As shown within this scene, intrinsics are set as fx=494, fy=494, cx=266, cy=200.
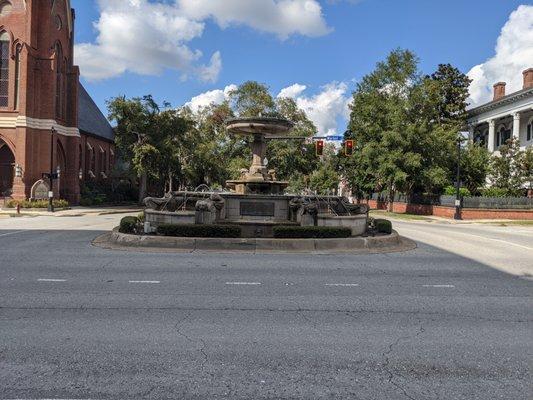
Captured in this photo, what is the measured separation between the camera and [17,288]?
9.34m

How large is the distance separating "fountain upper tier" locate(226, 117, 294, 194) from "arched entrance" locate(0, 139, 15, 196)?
34.9m

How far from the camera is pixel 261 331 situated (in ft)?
21.8

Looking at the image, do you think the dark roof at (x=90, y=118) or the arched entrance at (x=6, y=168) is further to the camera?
the dark roof at (x=90, y=118)

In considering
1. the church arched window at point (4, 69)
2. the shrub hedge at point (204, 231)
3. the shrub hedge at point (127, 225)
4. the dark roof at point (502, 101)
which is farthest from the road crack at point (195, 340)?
the dark roof at point (502, 101)

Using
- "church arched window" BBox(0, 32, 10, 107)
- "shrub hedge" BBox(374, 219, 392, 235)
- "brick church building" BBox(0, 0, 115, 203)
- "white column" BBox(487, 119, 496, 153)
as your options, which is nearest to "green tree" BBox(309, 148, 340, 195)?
"white column" BBox(487, 119, 496, 153)

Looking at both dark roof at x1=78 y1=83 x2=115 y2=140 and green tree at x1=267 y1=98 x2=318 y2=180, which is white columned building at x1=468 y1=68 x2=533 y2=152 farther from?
dark roof at x1=78 y1=83 x2=115 y2=140

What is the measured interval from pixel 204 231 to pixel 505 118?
52.5m

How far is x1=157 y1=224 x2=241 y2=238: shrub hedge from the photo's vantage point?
16078 mm

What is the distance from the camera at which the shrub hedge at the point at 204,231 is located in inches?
633

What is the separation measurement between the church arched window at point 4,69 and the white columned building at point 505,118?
1925 inches

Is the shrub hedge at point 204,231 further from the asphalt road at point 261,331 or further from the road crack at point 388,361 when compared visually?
the road crack at point 388,361

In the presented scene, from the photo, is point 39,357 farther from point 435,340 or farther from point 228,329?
point 435,340

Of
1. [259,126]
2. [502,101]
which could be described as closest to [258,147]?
[259,126]

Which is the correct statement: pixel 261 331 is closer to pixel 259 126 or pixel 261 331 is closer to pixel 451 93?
pixel 259 126
